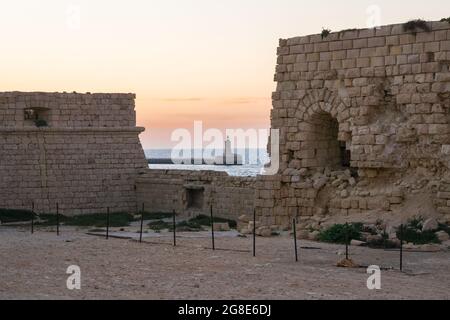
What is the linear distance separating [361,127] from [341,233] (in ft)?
7.22

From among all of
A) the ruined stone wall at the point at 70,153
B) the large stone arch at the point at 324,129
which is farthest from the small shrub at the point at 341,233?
the ruined stone wall at the point at 70,153

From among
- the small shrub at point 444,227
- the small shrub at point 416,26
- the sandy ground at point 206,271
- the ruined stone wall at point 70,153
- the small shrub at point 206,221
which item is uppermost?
the small shrub at point 416,26

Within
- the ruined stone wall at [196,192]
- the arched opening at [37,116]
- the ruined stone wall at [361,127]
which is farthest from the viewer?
the arched opening at [37,116]

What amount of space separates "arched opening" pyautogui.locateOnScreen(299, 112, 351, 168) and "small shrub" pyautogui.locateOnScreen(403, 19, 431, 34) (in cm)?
256

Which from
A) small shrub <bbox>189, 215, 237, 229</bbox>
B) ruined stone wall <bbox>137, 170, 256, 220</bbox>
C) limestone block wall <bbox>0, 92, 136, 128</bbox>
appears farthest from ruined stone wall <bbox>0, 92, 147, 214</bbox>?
small shrub <bbox>189, 215, 237, 229</bbox>

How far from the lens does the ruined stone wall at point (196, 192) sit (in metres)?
23.2

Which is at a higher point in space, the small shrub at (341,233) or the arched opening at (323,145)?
the arched opening at (323,145)

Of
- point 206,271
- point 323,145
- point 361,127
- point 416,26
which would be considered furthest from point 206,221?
point 206,271

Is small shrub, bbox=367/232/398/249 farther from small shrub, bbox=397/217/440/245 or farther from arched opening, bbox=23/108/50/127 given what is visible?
arched opening, bbox=23/108/50/127

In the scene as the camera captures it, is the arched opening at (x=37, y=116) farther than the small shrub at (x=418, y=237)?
Yes

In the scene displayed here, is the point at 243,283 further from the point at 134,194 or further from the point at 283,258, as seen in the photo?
the point at 134,194

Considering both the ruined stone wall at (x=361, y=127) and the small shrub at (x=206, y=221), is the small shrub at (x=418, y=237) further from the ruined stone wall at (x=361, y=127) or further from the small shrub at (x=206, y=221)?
the small shrub at (x=206, y=221)

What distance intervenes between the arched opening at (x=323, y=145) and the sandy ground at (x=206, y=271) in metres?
1.98

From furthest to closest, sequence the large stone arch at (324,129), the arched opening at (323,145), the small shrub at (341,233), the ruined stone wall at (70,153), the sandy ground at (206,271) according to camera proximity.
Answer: the ruined stone wall at (70,153) → the arched opening at (323,145) → the large stone arch at (324,129) → the small shrub at (341,233) → the sandy ground at (206,271)
